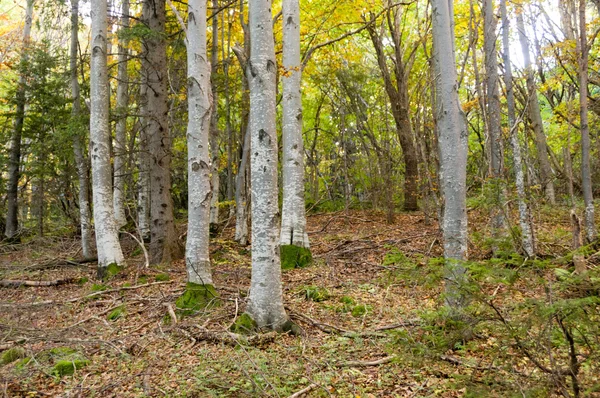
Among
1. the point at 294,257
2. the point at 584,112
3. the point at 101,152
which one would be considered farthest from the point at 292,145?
the point at 584,112

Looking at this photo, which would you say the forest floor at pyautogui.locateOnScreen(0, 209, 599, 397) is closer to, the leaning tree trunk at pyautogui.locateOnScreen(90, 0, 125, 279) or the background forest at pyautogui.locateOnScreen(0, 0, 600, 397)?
the background forest at pyautogui.locateOnScreen(0, 0, 600, 397)

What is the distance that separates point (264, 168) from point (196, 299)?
235cm

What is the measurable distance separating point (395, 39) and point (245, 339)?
10.4 m

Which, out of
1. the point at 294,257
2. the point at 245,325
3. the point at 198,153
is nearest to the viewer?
the point at 245,325

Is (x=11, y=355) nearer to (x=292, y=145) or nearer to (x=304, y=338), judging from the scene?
(x=304, y=338)

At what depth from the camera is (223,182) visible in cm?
2094

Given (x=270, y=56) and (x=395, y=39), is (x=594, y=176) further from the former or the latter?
(x=270, y=56)

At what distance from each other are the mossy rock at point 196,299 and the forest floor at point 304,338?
0.13 meters

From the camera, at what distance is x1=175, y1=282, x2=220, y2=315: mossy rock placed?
5922mm

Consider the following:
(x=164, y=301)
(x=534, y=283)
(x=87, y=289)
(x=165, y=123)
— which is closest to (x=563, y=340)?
(x=534, y=283)

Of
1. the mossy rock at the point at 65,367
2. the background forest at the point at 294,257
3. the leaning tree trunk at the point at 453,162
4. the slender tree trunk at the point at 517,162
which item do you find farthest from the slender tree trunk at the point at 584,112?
the mossy rock at the point at 65,367

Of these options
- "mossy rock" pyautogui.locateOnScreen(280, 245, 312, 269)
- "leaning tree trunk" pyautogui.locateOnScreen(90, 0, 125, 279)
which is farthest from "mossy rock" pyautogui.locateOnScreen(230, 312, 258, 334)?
"leaning tree trunk" pyautogui.locateOnScreen(90, 0, 125, 279)

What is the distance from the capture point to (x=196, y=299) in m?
6.03

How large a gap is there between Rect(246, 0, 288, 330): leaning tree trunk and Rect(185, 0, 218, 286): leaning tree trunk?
142 cm
